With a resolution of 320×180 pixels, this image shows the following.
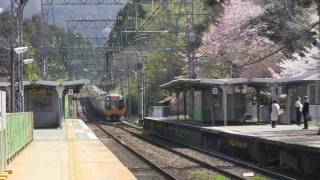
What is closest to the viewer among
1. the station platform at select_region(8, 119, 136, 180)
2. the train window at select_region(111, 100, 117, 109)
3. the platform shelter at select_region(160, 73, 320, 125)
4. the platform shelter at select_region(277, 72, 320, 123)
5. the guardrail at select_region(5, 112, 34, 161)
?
the station platform at select_region(8, 119, 136, 180)

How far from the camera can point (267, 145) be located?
21.3m

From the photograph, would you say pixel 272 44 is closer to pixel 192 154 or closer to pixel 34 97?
pixel 34 97

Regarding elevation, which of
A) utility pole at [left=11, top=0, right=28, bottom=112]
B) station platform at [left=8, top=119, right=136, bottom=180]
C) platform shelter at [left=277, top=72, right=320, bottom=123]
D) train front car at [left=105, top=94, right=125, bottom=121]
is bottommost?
station platform at [left=8, top=119, right=136, bottom=180]

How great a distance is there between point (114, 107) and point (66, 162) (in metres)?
50.0

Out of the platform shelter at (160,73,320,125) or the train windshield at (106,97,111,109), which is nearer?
the platform shelter at (160,73,320,125)

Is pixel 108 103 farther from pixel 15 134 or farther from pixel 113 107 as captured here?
pixel 15 134

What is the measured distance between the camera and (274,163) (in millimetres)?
21719

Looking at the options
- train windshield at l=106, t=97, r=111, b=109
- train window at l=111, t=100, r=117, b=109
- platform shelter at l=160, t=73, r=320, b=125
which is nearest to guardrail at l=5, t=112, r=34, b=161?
platform shelter at l=160, t=73, r=320, b=125

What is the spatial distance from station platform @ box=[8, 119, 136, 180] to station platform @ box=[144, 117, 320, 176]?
4.40 metres

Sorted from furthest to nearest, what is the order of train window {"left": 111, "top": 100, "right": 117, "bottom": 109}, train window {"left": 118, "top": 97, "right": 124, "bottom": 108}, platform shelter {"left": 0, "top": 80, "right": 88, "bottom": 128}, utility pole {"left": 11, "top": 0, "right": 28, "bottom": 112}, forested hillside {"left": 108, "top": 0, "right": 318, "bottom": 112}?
train window {"left": 118, "top": 97, "right": 124, "bottom": 108}
train window {"left": 111, "top": 100, "right": 117, "bottom": 109}
platform shelter {"left": 0, "top": 80, "right": 88, "bottom": 128}
forested hillside {"left": 108, "top": 0, "right": 318, "bottom": 112}
utility pole {"left": 11, "top": 0, "right": 28, "bottom": 112}

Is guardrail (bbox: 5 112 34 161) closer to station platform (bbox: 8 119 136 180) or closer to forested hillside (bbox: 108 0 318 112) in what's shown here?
station platform (bbox: 8 119 136 180)

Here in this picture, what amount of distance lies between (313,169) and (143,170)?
5536 mm

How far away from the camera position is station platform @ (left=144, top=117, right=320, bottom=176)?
18.3m

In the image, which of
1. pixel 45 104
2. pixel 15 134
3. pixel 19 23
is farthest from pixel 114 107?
pixel 15 134
